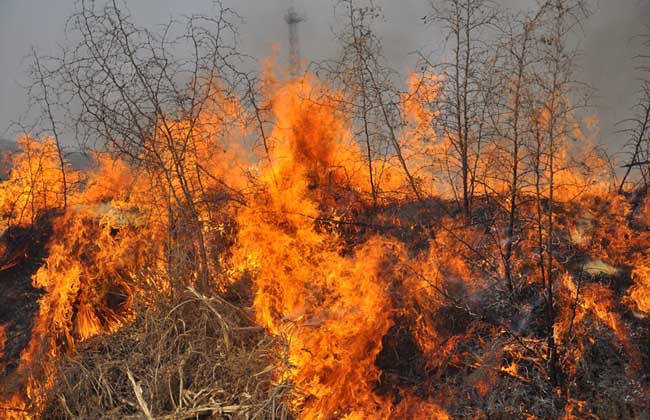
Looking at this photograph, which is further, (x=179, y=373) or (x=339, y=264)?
(x=339, y=264)

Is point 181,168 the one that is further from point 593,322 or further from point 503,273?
point 593,322

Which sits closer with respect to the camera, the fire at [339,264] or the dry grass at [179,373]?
the dry grass at [179,373]

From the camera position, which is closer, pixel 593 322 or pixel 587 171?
pixel 593 322

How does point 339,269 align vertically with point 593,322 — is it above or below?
above

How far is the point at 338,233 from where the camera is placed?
768 centimetres

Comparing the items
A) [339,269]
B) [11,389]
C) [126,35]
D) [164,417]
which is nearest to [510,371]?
[339,269]

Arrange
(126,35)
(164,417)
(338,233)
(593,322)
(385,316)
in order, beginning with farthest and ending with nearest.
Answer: (338,233)
(126,35)
(385,316)
(593,322)
(164,417)

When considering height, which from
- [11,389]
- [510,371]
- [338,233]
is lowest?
[11,389]

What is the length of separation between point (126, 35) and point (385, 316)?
4648 mm

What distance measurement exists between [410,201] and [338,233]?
52.8 inches

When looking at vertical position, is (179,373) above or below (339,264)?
below

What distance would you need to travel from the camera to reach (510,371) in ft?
16.0

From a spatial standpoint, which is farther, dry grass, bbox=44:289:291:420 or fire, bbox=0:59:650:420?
fire, bbox=0:59:650:420

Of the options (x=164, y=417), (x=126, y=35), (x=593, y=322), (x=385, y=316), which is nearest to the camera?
(x=164, y=417)
